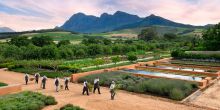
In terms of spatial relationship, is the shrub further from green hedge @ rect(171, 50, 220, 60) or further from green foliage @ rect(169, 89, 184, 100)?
green hedge @ rect(171, 50, 220, 60)

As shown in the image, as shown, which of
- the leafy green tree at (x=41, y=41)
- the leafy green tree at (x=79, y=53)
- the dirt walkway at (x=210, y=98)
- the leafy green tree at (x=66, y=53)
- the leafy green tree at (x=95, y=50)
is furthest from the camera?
the leafy green tree at (x=41, y=41)

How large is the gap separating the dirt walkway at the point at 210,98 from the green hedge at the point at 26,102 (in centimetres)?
952

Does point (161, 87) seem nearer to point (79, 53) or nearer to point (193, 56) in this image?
point (193, 56)

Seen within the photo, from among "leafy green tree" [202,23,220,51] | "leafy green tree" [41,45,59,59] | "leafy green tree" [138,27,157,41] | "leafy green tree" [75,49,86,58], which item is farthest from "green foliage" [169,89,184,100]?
"leafy green tree" [138,27,157,41]

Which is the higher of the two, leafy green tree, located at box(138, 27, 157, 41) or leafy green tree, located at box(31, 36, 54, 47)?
leafy green tree, located at box(138, 27, 157, 41)

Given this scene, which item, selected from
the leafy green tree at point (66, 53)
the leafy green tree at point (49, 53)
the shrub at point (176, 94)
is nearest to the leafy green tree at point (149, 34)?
the leafy green tree at point (66, 53)

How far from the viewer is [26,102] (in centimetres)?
1448

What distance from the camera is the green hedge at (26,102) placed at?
13.5m

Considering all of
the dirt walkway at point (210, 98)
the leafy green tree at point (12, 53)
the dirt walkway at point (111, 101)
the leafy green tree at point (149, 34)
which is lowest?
the dirt walkway at point (210, 98)

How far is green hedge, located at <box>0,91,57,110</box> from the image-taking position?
13488mm

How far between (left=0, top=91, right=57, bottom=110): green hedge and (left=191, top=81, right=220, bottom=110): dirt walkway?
375 inches

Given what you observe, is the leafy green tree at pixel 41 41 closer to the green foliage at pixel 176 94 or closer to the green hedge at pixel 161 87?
the green hedge at pixel 161 87

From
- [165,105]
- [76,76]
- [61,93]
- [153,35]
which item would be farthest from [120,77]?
[153,35]

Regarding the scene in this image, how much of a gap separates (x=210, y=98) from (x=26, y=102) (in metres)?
12.2
